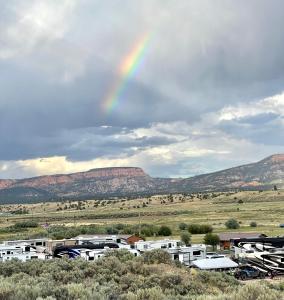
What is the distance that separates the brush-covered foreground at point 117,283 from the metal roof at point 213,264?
346 inches

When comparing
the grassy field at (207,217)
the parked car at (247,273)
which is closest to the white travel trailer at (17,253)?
the parked car at (247,273)

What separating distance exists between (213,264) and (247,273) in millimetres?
3406

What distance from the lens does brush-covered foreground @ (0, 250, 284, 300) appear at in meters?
17.0

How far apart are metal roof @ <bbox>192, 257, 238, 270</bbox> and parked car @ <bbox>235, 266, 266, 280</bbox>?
1.14 meters

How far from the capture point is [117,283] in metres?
25.8

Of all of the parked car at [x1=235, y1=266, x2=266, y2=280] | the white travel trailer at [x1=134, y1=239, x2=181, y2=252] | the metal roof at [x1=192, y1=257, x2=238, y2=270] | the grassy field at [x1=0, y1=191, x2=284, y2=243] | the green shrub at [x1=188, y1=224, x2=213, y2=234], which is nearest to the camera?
the parked car at [x1=235, y1=266, x2=266, y2=280]

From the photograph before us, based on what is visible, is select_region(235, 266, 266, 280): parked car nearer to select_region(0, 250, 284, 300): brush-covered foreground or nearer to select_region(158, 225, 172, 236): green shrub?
select_region(0, 250, 284, 300): brush-covered foreground

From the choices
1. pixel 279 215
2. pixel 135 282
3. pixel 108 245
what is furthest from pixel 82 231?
pixel 135 282

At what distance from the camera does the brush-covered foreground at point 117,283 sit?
17016 millimetres

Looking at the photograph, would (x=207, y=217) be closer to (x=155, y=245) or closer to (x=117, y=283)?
(x=155, y=245)

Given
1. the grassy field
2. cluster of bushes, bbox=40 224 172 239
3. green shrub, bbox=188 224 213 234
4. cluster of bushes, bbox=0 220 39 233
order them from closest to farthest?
cluster of bushes, bbox=40 224 172 239 < green shrub, bbox=188 224 213 234 < the grassy field < cluster of bushes, bbox=0 220 39 233

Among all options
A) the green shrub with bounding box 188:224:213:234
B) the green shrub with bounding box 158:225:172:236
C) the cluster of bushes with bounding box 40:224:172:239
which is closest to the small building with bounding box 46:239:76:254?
the cluster of bushes with bounding box 40:224:172:239

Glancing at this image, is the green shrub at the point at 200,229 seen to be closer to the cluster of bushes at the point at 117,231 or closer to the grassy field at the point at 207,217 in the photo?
the grassy field at the point at 207,217

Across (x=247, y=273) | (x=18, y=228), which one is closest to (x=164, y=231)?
(x=18, y=228)
